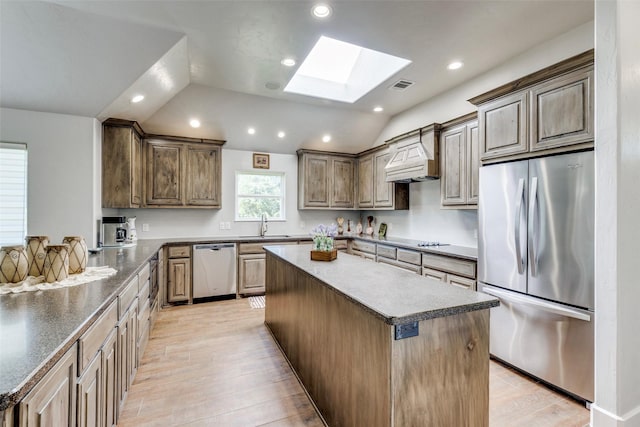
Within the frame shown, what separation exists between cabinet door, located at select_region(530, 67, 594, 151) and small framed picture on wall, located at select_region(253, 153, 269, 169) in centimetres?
394

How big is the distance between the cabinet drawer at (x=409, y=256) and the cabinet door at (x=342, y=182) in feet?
6.07

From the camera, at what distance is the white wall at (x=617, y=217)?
5.72 ft

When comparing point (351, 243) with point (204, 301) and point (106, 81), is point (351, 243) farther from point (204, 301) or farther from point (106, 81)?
point (106, 81)

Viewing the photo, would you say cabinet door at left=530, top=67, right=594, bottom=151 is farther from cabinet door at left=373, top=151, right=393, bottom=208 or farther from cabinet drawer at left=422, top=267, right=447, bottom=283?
cabinet door at left=373, top=151, right=393, bottom=208

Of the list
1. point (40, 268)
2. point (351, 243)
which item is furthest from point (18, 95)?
point (351, 243)

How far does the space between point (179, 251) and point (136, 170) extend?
1229 mm

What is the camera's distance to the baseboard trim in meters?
1.72

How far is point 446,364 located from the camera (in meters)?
1.40

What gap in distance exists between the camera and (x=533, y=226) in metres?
2.32

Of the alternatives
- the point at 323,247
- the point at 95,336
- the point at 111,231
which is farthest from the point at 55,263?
the point at 111,231

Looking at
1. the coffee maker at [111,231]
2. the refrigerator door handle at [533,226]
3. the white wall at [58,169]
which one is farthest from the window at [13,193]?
the refrigerator door handle at [533,226]

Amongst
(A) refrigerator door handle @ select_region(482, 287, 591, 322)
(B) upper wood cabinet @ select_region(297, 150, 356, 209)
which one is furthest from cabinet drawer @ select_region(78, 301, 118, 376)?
(B) upper wood cabinet @ select_region(297, 150, 356, 209)

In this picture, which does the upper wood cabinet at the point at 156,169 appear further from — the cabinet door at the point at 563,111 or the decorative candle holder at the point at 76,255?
the cabinet door at the point at 563,111

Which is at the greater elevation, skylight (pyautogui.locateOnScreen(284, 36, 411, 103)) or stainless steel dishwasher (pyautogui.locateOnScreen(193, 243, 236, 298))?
skylight (pyautogui.locateOnScreen(284, 36, 411, 103))
